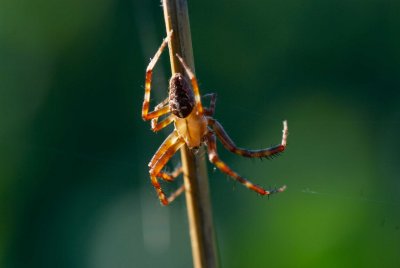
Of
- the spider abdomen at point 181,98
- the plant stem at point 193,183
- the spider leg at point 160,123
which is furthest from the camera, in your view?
the spider leg at point 160,123

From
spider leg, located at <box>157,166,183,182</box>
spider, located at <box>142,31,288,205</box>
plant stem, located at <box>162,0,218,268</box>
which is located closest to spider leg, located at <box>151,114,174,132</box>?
spider, located at <box>142,31,288,205</box>

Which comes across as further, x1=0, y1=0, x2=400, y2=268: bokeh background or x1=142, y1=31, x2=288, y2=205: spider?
x1=0, y1=0, x2=400, y2=268: bokeh background

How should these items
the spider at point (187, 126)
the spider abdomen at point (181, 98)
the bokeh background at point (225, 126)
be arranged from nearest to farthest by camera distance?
Result: the spider abdomen at point (181, 98)
the spider at point (187, 126)
the bokeh background at point (225, 126)

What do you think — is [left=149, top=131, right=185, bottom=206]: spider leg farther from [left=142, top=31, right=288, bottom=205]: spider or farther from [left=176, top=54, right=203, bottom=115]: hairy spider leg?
[left=176, top=54, right=203, bottom=115]: hairy spider leg

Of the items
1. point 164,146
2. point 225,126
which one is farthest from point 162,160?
point 225,126

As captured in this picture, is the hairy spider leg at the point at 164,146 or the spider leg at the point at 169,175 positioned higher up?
the hairy spider leg at the point at 164,146

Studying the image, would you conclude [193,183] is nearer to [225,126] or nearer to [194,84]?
[194,84]

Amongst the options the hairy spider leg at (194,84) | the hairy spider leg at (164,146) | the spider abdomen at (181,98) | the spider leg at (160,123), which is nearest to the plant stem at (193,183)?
the hairy spider leg at (194,84)

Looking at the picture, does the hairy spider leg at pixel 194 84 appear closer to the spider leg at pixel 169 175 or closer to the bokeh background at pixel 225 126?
the bokeh background at pixel 225 126
